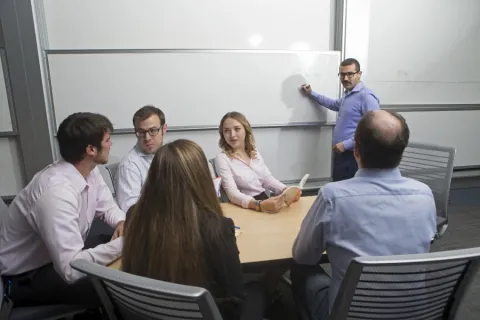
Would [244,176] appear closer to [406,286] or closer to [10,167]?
[406,286]

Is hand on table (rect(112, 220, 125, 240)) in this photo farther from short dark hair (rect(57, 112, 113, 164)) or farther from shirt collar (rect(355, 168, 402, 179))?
shirt collar (rect(355, 168, 402, 179))

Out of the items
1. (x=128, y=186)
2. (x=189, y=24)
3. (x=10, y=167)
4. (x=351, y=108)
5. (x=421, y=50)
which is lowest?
(x=10, y=167)

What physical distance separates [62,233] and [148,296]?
609mm

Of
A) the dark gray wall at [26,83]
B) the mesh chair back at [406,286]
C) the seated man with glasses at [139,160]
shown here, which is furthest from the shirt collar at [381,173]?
the dark gray wall at [26,83]

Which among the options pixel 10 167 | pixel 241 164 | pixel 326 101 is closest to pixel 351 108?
pixel 326 101

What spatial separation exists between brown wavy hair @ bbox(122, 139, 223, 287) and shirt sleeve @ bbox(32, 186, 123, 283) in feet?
0.80

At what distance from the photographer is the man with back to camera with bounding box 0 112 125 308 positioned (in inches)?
47.3

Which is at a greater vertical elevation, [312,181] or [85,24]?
[85,24]

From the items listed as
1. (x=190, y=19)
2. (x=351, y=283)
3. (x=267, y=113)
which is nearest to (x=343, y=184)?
(x=351, y=283)

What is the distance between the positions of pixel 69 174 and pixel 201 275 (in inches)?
28.9

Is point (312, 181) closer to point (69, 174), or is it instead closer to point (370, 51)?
point (370, 51)

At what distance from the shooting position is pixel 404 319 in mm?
993

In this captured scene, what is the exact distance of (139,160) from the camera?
191 cm

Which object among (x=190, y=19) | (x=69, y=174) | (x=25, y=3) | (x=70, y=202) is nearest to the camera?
(x=70, y=202)
